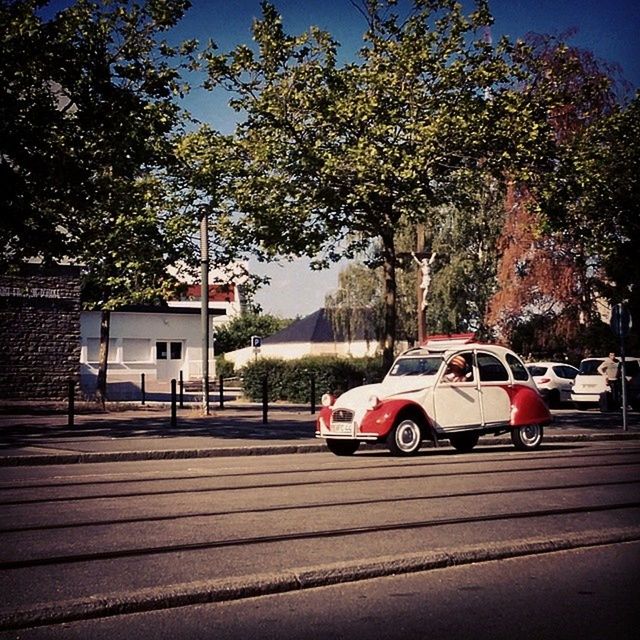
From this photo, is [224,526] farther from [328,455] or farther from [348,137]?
[348,137]

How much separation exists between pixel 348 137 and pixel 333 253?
105 inches

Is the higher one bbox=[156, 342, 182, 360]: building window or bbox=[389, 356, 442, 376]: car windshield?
bbox=[156, 342, 182, 360]: building window

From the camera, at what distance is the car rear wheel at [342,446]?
56.5ft

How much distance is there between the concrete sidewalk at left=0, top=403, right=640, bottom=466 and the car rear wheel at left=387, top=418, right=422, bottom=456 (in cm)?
228

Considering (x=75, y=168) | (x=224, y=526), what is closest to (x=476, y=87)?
(x=75, y=168)

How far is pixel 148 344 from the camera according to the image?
5512cm

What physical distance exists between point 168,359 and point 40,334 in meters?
21.4

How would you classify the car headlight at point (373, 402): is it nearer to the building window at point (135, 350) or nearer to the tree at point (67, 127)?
the tree at point (67, 127)

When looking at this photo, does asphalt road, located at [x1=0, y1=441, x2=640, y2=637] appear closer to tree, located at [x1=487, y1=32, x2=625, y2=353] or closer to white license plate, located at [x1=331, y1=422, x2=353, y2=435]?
white license plate, located at [x1=331, y1=422, x2=353, y2=435]

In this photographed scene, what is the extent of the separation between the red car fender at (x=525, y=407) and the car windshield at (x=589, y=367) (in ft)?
55.6

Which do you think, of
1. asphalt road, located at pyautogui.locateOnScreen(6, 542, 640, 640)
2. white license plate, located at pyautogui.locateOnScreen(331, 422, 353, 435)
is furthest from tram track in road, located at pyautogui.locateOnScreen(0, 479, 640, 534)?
white license plate, located at pyautogui.locateOnScreen(331, 422, 353, 435)

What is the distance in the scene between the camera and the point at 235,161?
22609mm

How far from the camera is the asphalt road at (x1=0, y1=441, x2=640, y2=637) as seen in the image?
646 cm

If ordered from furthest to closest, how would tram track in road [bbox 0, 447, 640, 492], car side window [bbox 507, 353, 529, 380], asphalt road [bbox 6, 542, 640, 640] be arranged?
car side window [bbox 507, 353, 529, 380] < tram track in road [bbox 0, 447, 640, 492] < asphalt road [bbox 6, 542, 640, 640]
